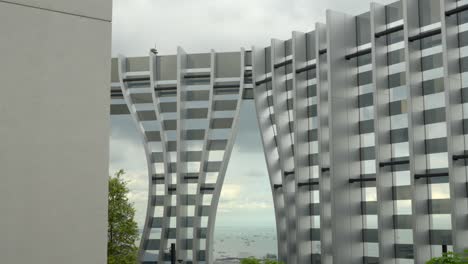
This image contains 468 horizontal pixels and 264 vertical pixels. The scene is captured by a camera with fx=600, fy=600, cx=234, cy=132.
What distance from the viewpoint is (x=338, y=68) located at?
87.2 ft

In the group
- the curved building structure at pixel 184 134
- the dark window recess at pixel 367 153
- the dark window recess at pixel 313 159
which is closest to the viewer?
the dark window recess at pixel 367 153

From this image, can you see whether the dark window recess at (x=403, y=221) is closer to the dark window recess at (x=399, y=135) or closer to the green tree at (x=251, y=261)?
the dark window recess at (x=399, y=135)

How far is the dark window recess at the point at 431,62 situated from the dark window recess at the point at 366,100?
11.0 feet

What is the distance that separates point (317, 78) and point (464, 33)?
6866mm

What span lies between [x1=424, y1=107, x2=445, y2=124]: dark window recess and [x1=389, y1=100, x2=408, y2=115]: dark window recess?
4.47 feet

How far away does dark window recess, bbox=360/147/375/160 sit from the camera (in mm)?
26547

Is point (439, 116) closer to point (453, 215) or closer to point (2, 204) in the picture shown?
point (453, 215)

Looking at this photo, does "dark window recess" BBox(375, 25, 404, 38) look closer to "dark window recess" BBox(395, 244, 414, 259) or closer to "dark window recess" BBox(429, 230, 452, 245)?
"dark window recess" BBox(429, 230, 452, 245)

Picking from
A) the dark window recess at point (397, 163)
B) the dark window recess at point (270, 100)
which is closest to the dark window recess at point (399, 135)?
the dark window recess at point (397, 163)

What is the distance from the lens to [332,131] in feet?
85.1

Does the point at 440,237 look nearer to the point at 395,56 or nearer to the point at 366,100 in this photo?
the point at 366,100

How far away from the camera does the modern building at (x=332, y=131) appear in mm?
22812

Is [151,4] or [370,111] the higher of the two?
[151,4]

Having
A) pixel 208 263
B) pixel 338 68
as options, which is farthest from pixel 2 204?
pixel 208 263
